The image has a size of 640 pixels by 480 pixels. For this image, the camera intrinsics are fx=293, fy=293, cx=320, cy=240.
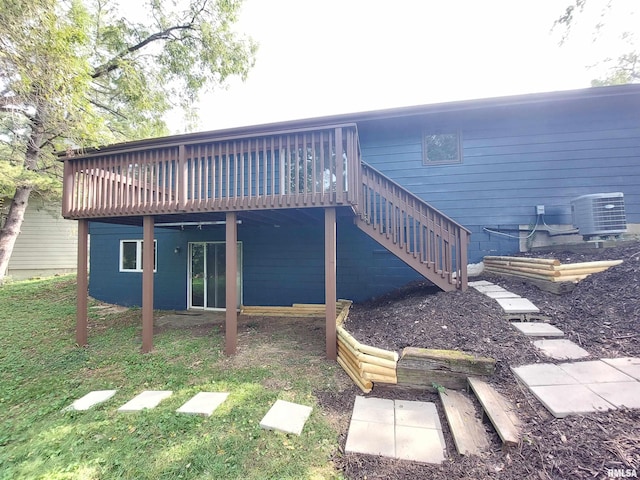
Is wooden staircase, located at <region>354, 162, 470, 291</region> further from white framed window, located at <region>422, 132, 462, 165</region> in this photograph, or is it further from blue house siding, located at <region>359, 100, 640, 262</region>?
white framed window, located at <region>422, 132, 462, 165</region>

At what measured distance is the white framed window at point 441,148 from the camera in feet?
21.4

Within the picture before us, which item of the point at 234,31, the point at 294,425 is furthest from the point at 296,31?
the point at 294,425

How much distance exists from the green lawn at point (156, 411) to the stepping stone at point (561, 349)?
2276mm

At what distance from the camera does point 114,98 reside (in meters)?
9.28

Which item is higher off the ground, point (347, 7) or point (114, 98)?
point (347, 7)

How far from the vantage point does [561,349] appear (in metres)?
3.04

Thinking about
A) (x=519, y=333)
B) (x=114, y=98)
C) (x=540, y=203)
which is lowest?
(x=519, y=333)

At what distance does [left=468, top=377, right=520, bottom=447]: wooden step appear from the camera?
2.05 meters

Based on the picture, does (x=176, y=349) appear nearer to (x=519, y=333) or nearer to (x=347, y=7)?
(x=519, y=333)

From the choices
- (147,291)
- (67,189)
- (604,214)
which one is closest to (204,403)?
(147,291)

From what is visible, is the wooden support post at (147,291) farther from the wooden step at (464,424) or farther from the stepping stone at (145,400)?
the wooden step at (464,424)

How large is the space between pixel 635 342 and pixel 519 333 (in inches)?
37.9

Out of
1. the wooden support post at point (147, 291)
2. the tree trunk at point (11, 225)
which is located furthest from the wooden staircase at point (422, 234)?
the tree trunk at point (11, 225)

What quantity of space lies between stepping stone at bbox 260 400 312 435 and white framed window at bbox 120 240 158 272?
7349 mm
